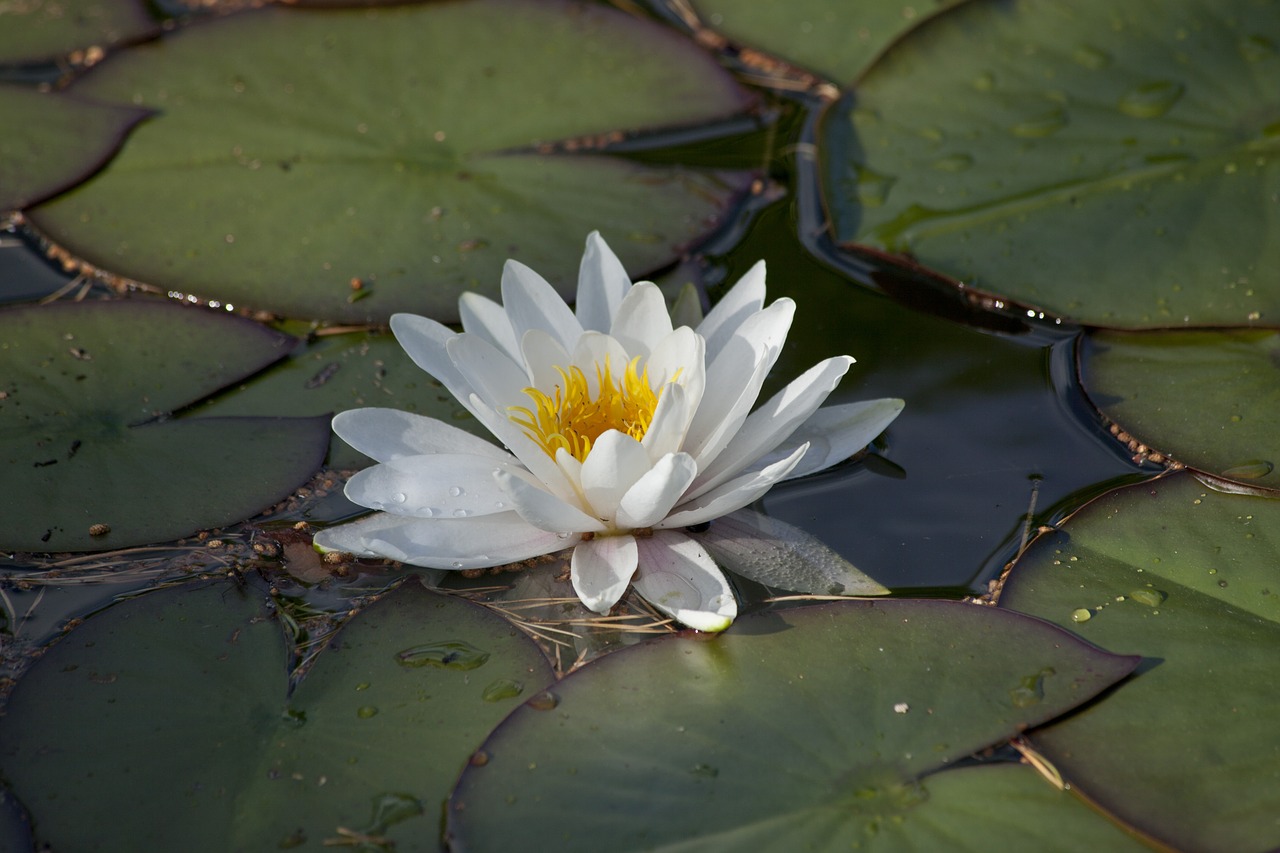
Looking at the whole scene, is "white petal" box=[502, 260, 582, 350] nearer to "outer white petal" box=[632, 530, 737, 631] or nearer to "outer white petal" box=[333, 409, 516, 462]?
"outer white petal" box=[333, 409, 516, 462]

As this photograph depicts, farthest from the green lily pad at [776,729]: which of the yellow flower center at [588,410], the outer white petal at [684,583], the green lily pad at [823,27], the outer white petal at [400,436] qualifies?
the green lily pad at [823,27]

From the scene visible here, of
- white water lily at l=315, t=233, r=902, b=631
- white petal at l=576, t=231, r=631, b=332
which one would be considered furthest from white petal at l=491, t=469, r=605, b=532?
white petal at l=576, t=231, r=631, b=332

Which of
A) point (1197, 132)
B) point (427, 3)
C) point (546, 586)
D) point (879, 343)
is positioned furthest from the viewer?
point (427, 3)

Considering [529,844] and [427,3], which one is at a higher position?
[427,3]

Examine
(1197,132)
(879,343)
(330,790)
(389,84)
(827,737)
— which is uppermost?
(1197,132)

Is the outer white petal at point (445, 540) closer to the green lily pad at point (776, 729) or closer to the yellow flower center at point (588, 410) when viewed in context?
the yellow flower center at point (588, 410)

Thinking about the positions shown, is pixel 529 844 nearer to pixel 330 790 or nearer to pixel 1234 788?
pixel 330 790

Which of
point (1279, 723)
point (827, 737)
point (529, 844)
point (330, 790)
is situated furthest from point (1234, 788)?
point (330, 790)
